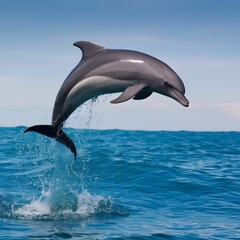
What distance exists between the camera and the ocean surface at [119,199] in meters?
7.64

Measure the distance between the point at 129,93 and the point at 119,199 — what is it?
474cm

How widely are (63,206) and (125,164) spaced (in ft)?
20.9

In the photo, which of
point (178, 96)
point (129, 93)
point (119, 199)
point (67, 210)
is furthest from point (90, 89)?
point (119, 199)

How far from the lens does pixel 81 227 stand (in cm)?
770

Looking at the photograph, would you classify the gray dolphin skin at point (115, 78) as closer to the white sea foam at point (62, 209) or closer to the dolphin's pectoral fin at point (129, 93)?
the dolphin's pectoral fin at point (129, 93)

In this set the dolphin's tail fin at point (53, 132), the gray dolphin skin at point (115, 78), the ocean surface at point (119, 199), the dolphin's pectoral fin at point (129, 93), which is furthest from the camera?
the dolphin's tail fin at point (53, 132)

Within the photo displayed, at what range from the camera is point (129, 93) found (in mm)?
6301

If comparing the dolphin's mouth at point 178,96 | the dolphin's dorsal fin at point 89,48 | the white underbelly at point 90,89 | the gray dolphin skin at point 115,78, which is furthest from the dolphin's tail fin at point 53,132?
the dolphin's mouth at point 178,96

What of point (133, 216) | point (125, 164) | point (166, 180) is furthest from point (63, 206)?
point (125, 164)

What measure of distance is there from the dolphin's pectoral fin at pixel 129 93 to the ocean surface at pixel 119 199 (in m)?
2.22

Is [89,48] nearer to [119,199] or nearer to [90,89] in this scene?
[90,89]

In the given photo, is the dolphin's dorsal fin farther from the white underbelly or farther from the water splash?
the water splash

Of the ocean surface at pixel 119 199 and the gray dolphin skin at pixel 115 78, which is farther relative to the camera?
the ocean surface at pixel 119 199

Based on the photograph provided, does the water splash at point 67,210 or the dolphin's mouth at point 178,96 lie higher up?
the dolphin's mouth at point 178,96
